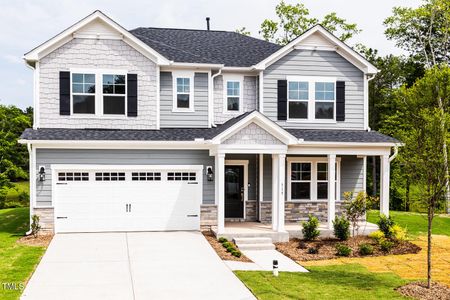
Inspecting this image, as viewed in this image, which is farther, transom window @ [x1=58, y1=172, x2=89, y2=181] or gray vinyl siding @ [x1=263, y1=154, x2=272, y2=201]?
gray vinyl siding @ [x1=263, y1=154, x2=272, y2=201]

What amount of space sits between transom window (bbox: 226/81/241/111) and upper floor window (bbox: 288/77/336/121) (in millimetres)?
1982

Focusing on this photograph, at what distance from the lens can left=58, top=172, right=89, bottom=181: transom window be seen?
659 inches

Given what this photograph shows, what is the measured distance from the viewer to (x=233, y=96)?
19.4 m

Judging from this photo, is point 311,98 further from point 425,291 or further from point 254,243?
point 425,291

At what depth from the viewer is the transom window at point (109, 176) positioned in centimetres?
1698

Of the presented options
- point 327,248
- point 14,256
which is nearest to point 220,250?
point 327,248

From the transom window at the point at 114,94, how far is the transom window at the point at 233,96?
13.5ft

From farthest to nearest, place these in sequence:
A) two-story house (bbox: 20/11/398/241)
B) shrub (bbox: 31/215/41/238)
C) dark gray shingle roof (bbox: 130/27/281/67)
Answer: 1. dark gray shingle roof (bbox: 130/27/281/67)
2. two-story house (bbox: 20/11/398/241)
3. shrub (bbox: 31/215/41/238)

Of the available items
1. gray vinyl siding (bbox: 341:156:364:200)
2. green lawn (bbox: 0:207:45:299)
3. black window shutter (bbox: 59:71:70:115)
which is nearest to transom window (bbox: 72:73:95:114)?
black window shutter (bbox: 59:71:70:115)

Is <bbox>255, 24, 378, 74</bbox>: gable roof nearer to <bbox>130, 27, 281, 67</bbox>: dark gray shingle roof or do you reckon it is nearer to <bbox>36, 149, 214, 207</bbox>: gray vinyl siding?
<bbox>130, 27, 281, 67</bbox>: dark gray shingle roof

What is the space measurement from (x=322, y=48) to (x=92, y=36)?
8688 millimetres

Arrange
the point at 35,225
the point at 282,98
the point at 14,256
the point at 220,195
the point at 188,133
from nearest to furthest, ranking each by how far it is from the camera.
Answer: the point at 14,256 → the point at 35,225 → the point at 220,195 → the point at 188,133 → the point at 282,98

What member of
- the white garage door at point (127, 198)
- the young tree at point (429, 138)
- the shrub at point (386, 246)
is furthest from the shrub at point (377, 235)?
the white garage door at point (127, 198)

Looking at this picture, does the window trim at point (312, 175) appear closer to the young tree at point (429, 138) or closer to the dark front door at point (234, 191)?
the dark front door at point (234, 191)
